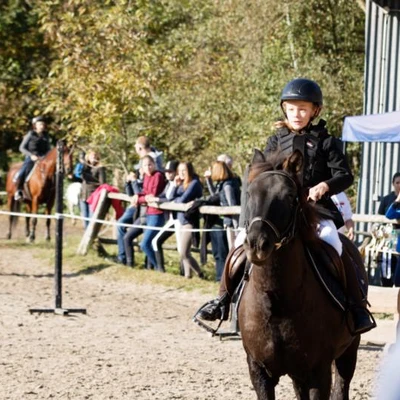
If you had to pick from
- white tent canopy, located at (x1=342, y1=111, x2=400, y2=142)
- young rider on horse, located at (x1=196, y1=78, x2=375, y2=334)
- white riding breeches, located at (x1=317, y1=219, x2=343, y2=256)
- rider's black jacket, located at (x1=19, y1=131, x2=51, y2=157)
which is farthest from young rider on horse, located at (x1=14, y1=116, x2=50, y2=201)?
white riding breeches, located at (x1=317, y1=219, x2=343, y2=256)

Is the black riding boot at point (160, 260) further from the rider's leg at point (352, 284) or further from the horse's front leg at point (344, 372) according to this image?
the rider's leg at point (352, 284)

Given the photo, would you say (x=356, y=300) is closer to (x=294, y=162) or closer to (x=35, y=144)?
(x=294, y=162)

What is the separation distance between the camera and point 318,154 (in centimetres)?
730

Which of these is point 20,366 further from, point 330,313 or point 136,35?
point 136,35

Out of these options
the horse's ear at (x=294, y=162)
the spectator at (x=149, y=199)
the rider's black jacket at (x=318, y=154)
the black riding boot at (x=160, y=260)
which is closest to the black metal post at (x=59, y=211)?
the spectator at (x=149, y=199)

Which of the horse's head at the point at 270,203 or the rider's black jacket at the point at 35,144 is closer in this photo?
the horse's head at the point at 270,203

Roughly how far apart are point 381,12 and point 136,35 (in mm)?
6612

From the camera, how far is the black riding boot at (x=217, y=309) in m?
7.38

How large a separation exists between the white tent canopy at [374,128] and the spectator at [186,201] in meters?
2.45

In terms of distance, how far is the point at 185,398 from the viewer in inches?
329

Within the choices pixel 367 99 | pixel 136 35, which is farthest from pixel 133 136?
pixel 367 99

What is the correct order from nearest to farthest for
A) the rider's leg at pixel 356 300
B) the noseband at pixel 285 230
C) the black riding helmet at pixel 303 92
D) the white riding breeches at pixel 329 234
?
1. the noseband at pixel 285 230
2. the rider's leg at pixel 356 300
3. the white riding breeches at pixel 329 234
4. the black riding helmet at pixel 303 92

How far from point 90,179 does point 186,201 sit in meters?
4.21

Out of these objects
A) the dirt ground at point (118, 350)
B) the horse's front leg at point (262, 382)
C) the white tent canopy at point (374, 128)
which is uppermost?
the white tent canopy at point (374, 128)
